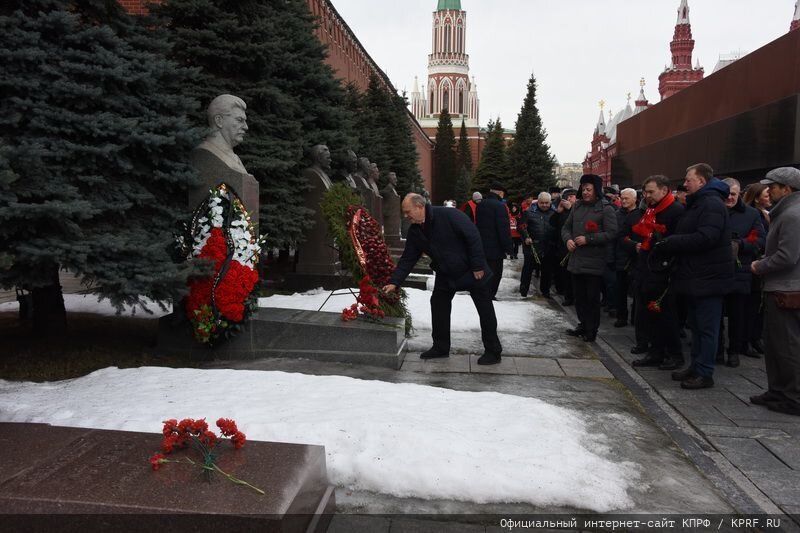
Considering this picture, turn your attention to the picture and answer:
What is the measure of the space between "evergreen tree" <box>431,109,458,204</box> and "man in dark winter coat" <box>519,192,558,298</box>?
77.9 metres

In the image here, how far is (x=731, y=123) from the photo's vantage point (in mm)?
12445

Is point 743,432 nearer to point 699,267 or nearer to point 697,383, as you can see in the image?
point 697,383

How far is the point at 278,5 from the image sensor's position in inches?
443

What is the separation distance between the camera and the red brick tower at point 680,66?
58438 millimetres

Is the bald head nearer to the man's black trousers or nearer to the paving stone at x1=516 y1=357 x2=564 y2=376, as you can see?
the man's black trousers

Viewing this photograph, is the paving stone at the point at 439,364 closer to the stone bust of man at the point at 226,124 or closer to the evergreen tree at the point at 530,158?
the stone bust of man at the point at 226,124

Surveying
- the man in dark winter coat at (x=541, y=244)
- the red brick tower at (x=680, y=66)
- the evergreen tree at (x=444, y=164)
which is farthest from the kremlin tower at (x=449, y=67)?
the man in dark winter coat at (x=541, y=244)

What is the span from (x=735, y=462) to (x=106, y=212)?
19.0 feet

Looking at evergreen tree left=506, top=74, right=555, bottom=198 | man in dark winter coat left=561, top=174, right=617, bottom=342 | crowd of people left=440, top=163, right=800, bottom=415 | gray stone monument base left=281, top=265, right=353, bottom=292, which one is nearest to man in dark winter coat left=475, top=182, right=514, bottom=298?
crowd of people left=440, top=163, right=800, bottom=415

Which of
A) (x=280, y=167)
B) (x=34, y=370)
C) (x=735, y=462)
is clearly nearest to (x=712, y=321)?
→ (x=735, y=462)

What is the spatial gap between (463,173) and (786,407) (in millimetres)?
85640

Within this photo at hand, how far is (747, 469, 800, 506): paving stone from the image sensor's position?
370 centimetres

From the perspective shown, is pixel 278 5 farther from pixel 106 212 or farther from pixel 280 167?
pixel 106 212

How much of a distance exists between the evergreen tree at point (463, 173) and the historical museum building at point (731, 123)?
5773 centimetres
